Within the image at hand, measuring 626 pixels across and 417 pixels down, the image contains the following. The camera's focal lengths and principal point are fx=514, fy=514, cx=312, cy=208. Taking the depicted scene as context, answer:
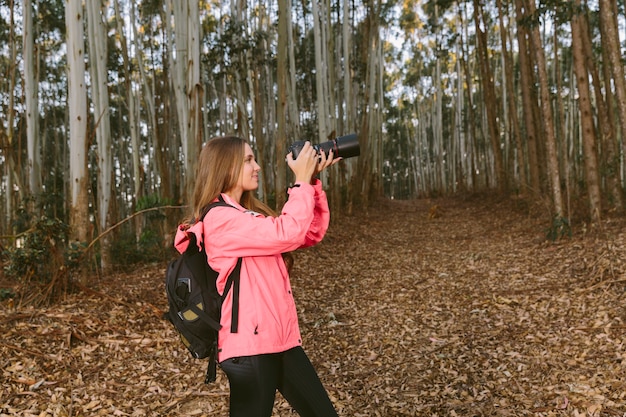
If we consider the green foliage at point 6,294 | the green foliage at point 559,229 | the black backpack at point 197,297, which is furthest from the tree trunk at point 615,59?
the green foliage at point 6,294

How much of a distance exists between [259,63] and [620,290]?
11.6 metres

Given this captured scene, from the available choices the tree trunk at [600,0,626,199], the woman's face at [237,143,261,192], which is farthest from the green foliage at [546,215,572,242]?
the woman's face at [237,143,261,192]

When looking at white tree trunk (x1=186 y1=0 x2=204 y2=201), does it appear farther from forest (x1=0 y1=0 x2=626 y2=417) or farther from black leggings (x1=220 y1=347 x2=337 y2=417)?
black leggings (x1=220 y1=347 x2=337 y2=417)

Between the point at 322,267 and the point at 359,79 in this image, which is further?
the point at 359,79

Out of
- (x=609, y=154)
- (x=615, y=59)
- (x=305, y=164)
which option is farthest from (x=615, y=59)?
(x=305, y=164)

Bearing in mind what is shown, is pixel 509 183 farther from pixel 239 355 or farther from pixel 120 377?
pixel 239 355

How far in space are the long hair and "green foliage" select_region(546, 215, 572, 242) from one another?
7.04 metres

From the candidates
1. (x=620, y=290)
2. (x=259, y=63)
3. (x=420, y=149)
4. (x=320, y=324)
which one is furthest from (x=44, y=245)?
(x=420, y=149)

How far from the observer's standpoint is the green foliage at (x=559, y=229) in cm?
770

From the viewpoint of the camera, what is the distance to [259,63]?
14.5m

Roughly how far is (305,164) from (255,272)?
430mm

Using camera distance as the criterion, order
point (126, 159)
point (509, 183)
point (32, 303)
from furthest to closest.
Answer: point (126, 159), point (509, 183), point (32, 303)

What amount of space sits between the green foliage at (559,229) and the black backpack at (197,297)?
7.12 metres

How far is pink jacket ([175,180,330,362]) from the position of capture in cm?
173
